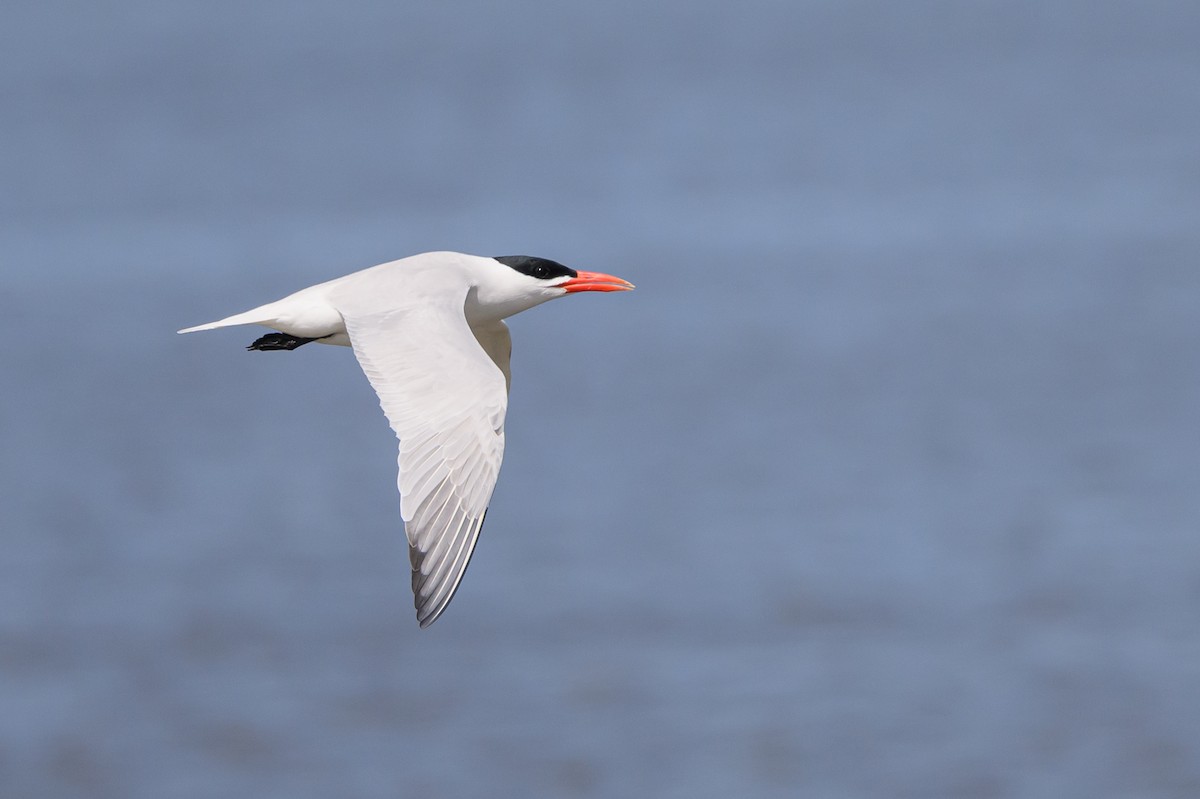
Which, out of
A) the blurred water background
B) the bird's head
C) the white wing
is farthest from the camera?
the blurred water background

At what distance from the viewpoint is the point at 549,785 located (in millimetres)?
17094

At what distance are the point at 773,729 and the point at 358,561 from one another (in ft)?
17.7

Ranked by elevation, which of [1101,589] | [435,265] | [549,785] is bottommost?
[549,785]

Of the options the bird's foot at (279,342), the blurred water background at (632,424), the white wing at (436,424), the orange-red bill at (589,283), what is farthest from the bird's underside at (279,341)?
the blurred water background at (632,424)

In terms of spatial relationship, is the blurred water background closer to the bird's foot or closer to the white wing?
the bird's foot

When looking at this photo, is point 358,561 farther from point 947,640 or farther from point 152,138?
point 152,138

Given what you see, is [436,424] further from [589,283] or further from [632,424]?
[632,424]

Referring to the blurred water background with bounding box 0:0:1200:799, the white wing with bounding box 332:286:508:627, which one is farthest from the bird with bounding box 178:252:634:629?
the blurred water background with bounding box 0:0:1200:799

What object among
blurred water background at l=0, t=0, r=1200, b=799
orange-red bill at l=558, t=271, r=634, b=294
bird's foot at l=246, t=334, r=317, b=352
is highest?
orange-red bill at l=558, t=271, r=634, b=294

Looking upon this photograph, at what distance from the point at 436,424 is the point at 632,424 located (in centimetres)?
1641

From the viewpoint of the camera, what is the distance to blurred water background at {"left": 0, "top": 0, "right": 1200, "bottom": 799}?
17781 millimetres

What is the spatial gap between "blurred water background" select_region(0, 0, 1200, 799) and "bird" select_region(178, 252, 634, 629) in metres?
7.19

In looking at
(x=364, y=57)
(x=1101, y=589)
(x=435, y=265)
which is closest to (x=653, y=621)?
(x=1101, y=589)

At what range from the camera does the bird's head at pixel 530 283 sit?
419 inches
